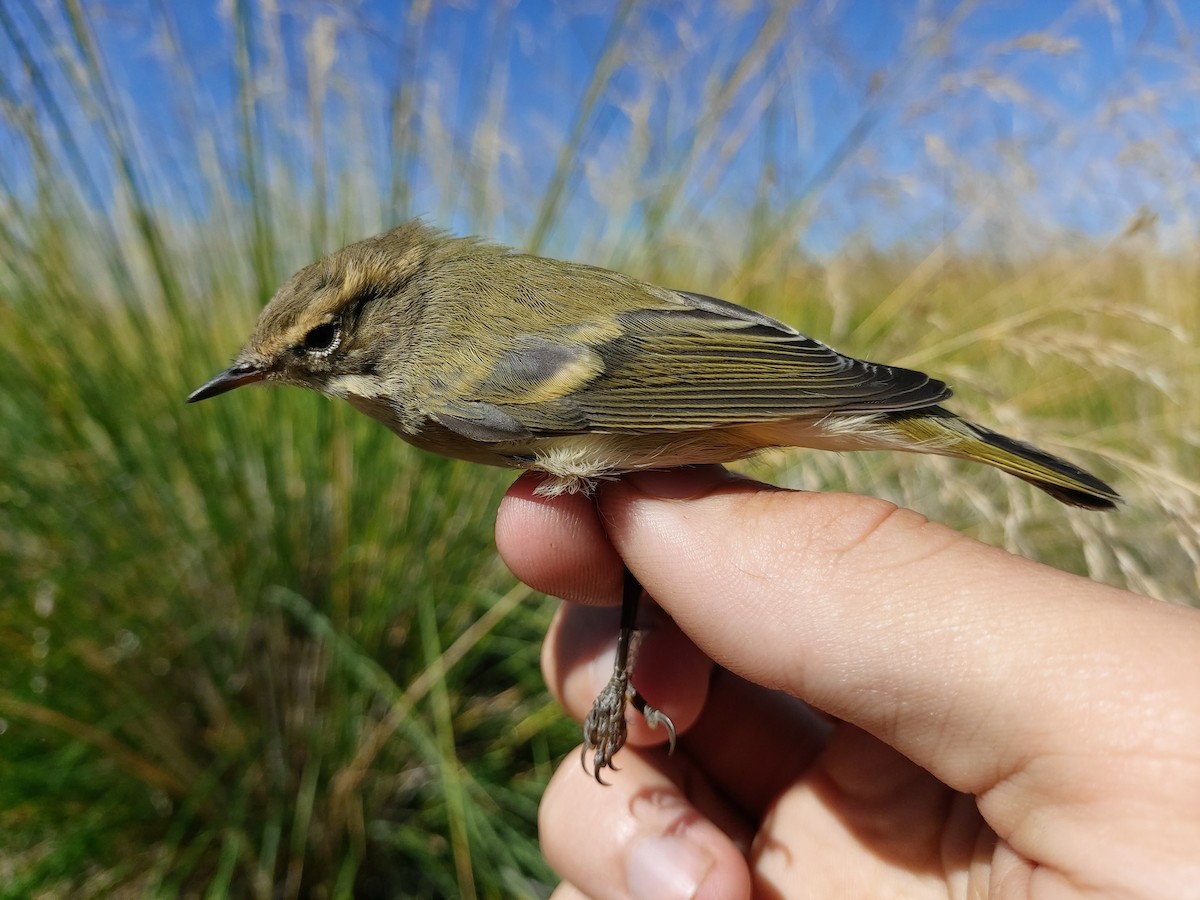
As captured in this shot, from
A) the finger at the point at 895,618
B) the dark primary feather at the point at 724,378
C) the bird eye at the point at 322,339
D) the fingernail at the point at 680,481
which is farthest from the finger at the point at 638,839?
the bird eye at the point at 322,339

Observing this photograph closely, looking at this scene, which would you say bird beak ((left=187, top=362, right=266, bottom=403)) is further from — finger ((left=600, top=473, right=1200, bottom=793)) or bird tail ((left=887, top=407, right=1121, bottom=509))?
bird tail ((left=887, top=407, right=1121, bottom=509))

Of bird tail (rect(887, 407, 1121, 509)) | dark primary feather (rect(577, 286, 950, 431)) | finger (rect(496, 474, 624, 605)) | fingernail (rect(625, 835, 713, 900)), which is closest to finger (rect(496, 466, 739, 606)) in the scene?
finger (rect(496, 474, 624, 605))

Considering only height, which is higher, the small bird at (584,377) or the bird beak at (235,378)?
the small bird at (584,377)

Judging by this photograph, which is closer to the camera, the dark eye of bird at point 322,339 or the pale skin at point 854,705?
the pale skin at point 854,705

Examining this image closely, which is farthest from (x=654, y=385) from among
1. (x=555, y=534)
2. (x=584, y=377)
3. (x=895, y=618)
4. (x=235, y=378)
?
(x=235, y=378)

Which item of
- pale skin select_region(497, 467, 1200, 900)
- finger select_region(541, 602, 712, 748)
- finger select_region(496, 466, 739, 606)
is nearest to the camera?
pale skin select_region(497, 467, 1200, 900)

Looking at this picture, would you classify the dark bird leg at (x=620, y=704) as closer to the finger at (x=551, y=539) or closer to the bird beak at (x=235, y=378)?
the finger at (x=551, y=539)

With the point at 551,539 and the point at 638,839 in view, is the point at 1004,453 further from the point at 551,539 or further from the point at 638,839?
the point at 638,839
